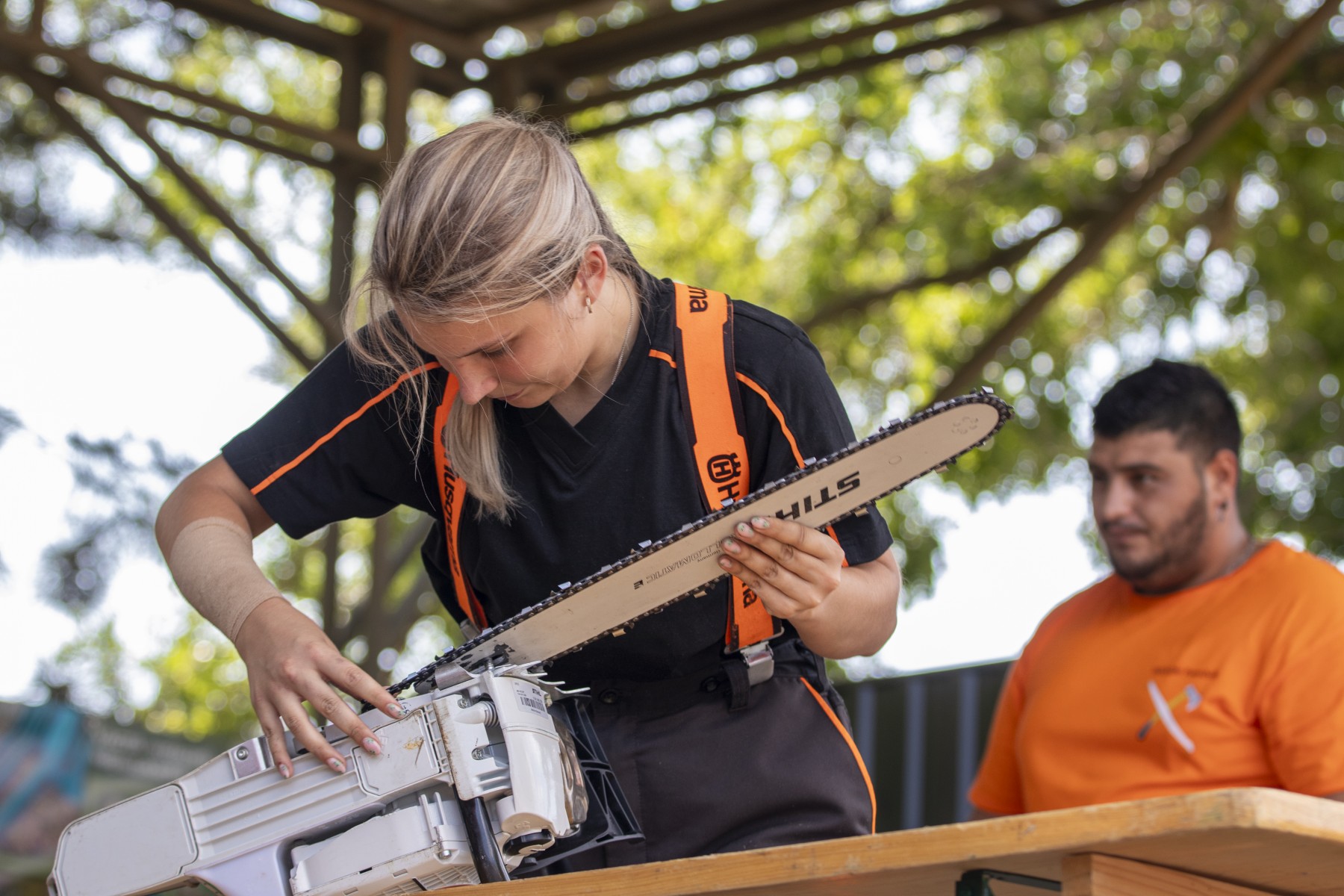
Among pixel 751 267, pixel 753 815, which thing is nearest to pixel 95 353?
pixel 751 267

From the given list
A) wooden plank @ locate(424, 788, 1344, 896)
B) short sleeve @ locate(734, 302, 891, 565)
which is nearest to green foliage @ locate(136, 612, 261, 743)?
short sleeve @ locate(734, 302, 891, 565)

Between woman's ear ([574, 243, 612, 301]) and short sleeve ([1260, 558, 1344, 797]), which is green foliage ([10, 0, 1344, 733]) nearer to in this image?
short sleeve ([1260, 558, 1344, 797])

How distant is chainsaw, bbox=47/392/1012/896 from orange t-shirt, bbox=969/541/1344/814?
4.30 feet

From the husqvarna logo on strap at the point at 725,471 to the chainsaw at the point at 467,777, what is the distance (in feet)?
0.44

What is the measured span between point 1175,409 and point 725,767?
1913mm

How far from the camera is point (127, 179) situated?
5.16 m

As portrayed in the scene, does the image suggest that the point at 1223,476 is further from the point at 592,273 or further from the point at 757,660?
the point at 592,273

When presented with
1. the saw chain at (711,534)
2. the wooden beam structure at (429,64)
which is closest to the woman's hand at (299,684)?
the saw chain at (711,534)

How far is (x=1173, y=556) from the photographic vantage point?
3055mm

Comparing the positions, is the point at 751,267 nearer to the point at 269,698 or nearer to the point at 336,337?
the point at 336,337

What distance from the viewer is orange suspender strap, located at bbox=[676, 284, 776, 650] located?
1739 millimetres

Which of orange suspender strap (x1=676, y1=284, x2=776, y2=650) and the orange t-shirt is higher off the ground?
orange suspender strap (x1=676, y1=284, x2=776, y2=650)

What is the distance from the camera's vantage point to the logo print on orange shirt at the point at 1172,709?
2.73 meters

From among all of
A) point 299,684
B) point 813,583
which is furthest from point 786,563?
point 299,684
